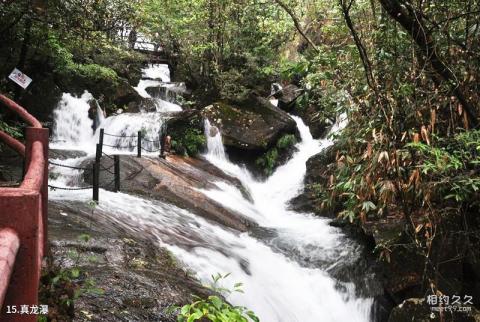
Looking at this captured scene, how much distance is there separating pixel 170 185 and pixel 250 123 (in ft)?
21.7

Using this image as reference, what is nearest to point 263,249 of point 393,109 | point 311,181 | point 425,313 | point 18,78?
point 425,313

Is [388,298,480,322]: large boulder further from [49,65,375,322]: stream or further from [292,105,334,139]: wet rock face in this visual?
[292,105,334,139]: wet rock face

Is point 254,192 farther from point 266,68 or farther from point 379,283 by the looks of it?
point 379,283

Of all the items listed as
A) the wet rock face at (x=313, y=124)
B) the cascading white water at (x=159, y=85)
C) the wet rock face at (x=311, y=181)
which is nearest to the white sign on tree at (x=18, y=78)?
the wet rock face at (x=311, y=181)

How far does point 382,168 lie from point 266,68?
13961 mm

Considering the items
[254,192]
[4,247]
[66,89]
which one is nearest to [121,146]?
[66,89]

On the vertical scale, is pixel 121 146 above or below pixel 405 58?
below

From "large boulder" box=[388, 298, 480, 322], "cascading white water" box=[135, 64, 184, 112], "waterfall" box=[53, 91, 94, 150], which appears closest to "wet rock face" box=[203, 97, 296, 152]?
"cascading white water" box=[135, 64, 184, 112]

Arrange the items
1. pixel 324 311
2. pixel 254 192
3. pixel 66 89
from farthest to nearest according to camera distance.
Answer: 1. pixel 66 89
2. pixel 254 192
3. pixel 324 311

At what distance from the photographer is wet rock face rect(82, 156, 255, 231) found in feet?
31.6

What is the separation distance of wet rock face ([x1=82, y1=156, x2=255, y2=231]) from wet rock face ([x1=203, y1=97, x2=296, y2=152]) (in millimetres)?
3938

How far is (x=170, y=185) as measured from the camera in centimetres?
1028

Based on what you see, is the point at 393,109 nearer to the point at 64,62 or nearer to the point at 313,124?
the point at 64,62

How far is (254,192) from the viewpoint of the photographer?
47.9 ft
